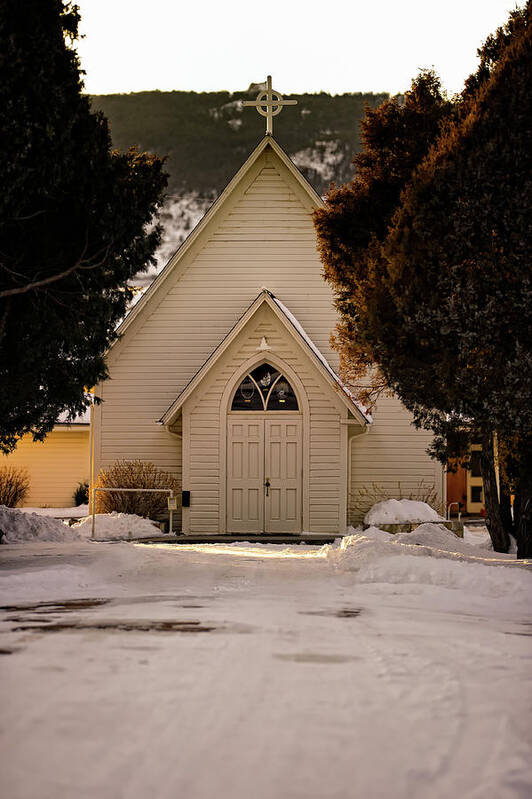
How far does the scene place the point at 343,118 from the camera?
153 m

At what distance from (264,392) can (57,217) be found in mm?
10115

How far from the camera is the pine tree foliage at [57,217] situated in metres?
10.4

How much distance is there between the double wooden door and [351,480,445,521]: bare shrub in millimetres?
2453

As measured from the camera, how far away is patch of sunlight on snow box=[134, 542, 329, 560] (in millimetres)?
14484

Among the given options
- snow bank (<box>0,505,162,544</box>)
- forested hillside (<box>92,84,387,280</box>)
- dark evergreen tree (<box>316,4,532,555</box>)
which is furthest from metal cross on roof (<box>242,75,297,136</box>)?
forested hillside (<box>92,84,387,280</box>)

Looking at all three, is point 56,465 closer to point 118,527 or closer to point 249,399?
point 118,527

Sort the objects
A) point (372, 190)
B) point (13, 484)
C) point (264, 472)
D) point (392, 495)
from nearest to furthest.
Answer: point (372, 190) → point (264, 472) → point (392, 495) → point (13, 484)

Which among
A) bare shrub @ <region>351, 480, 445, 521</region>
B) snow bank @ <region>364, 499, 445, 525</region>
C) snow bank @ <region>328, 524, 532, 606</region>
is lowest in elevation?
snow bank @ <region>328, 524, 532, 606</region>

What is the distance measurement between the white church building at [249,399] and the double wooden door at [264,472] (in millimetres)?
23

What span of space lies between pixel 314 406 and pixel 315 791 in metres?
17.7

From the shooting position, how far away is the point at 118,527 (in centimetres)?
2034

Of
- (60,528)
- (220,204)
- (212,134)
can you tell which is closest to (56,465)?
(220,204)

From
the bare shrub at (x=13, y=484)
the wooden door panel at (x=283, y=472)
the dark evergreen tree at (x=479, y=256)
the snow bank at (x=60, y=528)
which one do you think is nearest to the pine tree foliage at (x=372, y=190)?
the dark evergreen tree at (x=479, y=256)

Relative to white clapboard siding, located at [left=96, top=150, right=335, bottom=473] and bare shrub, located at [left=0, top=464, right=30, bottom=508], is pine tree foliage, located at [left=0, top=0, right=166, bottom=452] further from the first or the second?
bare shrub, located at [left=0, top=464, right=30, bottom=508]
